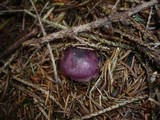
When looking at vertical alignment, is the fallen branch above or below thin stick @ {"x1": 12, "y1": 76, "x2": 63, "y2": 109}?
above

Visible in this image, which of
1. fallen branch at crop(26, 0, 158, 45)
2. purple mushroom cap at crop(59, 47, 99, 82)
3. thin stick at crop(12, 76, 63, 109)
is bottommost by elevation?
thin stick at crop(12, 76, 63, 109)

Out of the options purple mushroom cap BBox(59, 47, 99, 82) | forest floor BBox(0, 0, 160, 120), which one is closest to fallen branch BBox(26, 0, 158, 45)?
forest floor BBox(0, 0, 160, 120)

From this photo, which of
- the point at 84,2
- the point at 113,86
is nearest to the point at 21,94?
the point at 113,86

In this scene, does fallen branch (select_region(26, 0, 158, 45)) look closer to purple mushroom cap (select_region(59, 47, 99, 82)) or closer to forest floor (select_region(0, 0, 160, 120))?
forest floor (select_region(0, 0, 160, 120))

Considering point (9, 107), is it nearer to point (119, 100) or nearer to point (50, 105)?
point (50, 105)

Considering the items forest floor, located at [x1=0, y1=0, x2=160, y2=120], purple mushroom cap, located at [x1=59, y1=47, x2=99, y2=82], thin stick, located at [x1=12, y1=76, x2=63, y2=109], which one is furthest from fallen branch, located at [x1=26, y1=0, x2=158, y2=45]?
thin stick, located at [x1=12, y1=76, x2=63, y2=109]

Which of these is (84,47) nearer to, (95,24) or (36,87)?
(95,24)

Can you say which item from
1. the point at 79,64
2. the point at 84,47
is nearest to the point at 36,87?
the point at 79,64

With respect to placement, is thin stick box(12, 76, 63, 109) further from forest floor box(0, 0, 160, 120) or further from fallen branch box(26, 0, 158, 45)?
fallen branch box(26, 0, 158, 45)
